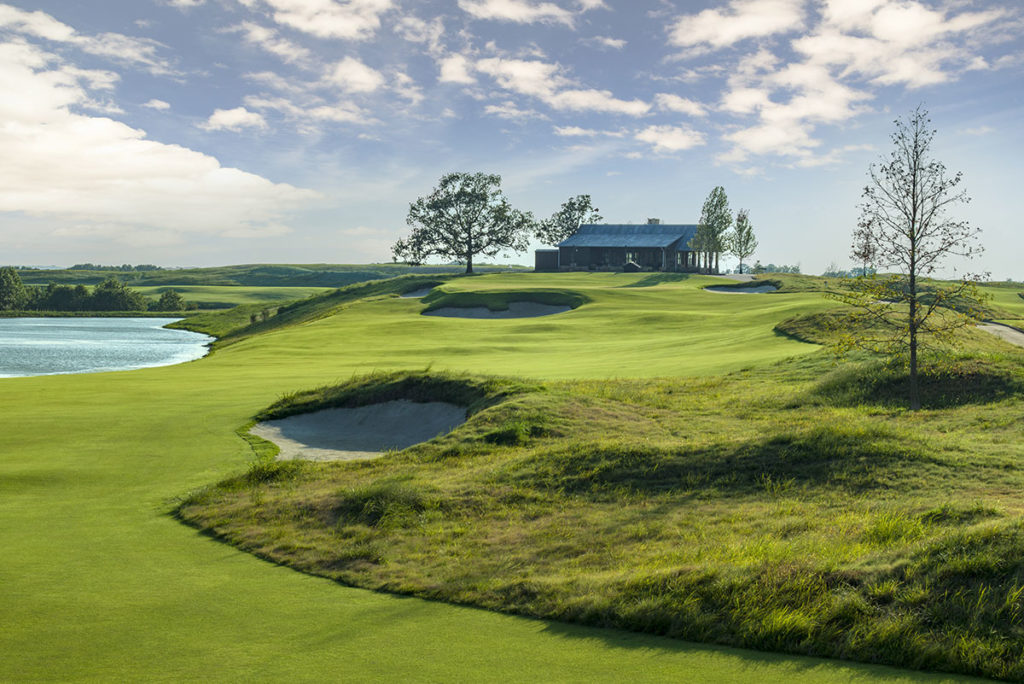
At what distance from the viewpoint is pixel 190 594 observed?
32.0 feet

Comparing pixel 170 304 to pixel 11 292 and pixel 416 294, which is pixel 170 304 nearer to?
pixel 11 292

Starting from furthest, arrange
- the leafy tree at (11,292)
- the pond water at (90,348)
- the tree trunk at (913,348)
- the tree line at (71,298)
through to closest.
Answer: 1. the tree line at (71,298)
2. the leafy tree at (11,292)
3. the pond water at (90,348)
4. the tree trunk at (913,348)

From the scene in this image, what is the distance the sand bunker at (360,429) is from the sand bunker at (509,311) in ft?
129

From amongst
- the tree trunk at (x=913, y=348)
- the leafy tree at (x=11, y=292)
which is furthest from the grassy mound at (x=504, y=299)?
the leafy tree at (x=11, y=292)

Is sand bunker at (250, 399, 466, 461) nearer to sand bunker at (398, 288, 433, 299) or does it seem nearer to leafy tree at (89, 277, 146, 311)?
sand bunker at (398, 288, 433, 299)

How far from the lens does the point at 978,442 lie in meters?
15.8

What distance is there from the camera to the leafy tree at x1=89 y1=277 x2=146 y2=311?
14062cm

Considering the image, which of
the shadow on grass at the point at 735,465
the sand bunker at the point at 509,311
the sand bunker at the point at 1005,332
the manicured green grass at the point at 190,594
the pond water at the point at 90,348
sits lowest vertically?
the pond water at the point at 90,348

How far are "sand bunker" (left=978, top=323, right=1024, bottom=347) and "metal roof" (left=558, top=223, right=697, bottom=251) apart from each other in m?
68.7

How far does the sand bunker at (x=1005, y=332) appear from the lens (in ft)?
113

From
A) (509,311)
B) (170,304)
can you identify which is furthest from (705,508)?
(170,304)

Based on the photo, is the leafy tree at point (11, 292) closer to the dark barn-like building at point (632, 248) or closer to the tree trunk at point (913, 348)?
the dark barn-like building at point (632, 248)

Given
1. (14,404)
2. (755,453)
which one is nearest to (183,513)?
(755,453)

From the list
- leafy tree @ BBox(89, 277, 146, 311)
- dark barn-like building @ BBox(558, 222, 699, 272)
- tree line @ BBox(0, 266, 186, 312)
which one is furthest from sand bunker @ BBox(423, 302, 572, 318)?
leafy tree @ BBox(89, 277, 146, 311)
